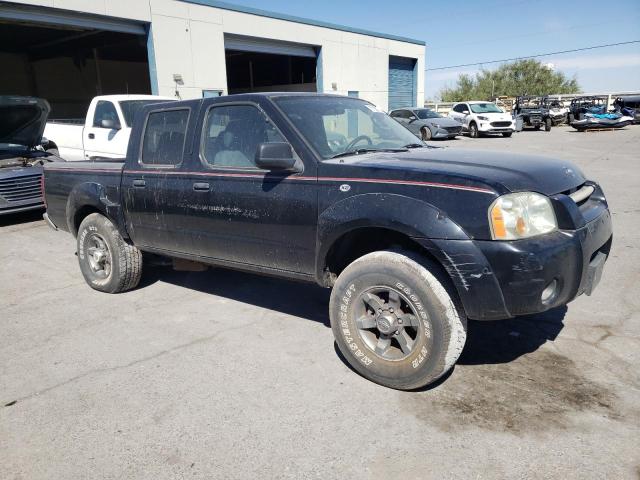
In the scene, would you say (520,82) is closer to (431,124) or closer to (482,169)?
(431,124)

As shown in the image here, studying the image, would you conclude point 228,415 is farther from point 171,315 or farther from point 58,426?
point 171,315

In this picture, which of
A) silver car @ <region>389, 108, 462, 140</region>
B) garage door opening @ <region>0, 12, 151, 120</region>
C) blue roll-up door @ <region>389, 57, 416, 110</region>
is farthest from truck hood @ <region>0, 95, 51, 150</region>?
blue roll-up door @ <region>389, 57, 416, 110</region>

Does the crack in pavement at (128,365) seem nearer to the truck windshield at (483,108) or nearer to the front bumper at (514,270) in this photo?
the front bumper at (514,270)

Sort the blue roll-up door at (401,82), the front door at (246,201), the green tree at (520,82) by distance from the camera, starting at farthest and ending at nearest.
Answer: the green tree at (520,82)
the blue roll-up door at (401,82)
the front door at (246,201)

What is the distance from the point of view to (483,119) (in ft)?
81.7

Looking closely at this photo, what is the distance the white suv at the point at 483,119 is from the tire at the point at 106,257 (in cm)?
2264

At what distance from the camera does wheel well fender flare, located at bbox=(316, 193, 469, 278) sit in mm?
2867

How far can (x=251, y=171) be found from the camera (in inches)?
148

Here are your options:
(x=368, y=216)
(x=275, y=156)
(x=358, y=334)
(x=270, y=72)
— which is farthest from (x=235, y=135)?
(x=270, y=72)

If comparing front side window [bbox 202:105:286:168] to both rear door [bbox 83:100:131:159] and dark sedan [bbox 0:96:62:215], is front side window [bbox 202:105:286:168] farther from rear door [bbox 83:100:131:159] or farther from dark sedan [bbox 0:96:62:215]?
dark sedan [bbox 0:96:62:215]

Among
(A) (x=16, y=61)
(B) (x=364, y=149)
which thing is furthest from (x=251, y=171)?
(A) (x=16, y=61)

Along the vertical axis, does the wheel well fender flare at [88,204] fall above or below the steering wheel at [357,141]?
below

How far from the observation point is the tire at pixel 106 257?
16.3 feet

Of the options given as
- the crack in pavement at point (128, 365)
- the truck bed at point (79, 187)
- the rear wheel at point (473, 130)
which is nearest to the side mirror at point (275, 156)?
the crack in pavement at point (128, 365)
